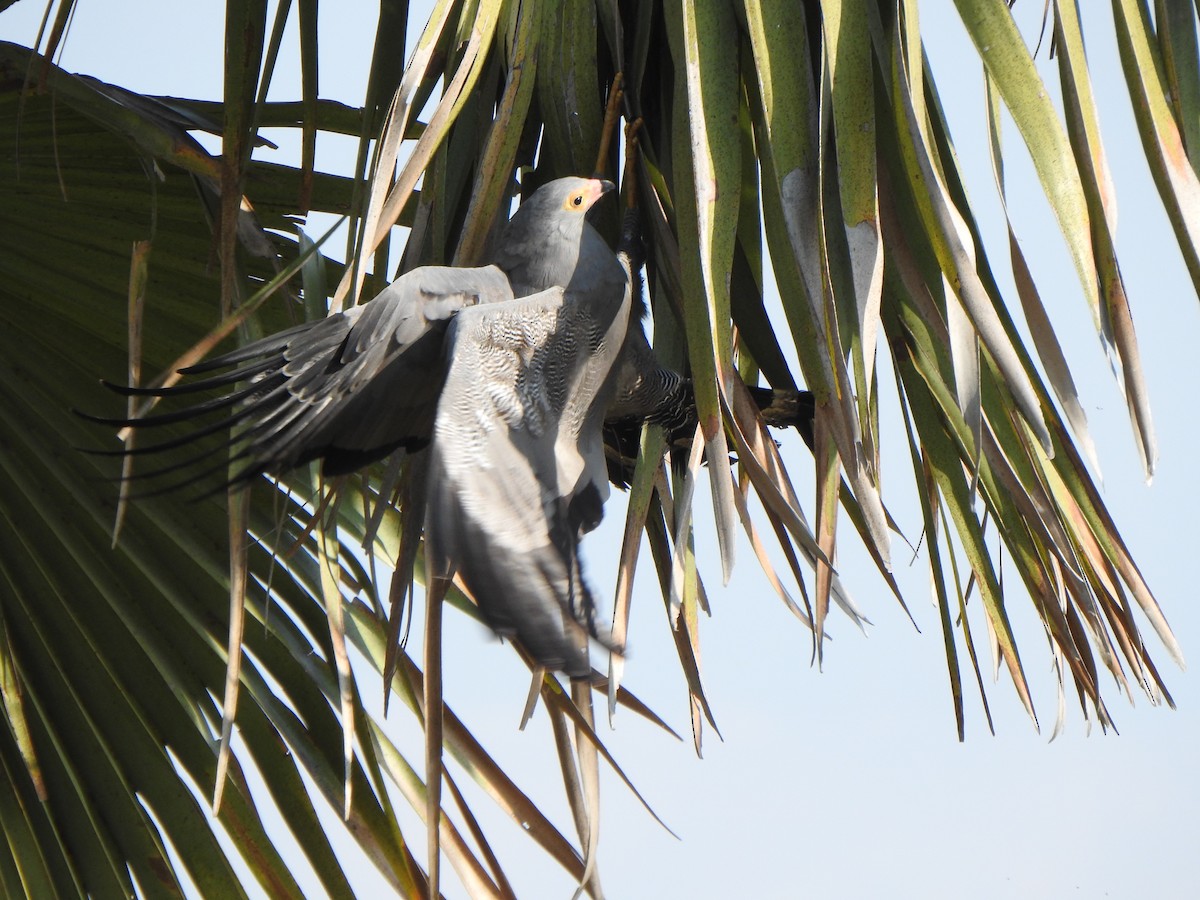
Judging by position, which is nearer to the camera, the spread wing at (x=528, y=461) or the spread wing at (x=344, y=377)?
the spread wing at (x=528, y=461)

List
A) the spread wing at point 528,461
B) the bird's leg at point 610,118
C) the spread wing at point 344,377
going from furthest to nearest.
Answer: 1. the bird's leg at point 610,118
2. the spread wing at point 344,377
3. the spread wing at point 528,461

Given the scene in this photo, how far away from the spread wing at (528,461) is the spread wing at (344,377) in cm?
6

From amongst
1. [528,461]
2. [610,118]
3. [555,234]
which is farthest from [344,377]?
[610,118]

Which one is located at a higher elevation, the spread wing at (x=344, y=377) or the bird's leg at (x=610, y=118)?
the bird's leg at (x=610, y=118)

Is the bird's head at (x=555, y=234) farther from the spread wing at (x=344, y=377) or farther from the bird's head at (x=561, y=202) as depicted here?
the spread wing at (x=344, y=377)

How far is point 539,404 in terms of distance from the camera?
4.53ft

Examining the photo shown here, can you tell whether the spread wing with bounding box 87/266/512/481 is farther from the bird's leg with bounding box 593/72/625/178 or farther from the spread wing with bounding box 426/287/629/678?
the bird's leg with bounding box 593/72/625/178

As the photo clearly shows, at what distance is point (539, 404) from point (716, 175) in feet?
1.14

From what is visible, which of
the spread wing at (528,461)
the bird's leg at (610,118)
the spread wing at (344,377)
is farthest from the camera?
the bird's leg at (610,118)

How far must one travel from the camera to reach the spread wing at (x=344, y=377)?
1286 millimetres

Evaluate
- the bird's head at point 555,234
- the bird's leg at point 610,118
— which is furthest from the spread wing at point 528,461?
the bird's leg at point 610,118

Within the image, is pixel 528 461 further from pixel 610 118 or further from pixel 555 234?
pixel 610 118

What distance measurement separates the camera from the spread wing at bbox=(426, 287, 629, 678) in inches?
42.0

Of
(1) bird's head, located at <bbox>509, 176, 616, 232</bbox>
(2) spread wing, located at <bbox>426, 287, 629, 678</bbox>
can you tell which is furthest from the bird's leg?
(2) spread wing, located at <bbox>426, 287, 629, 678</bbox>
